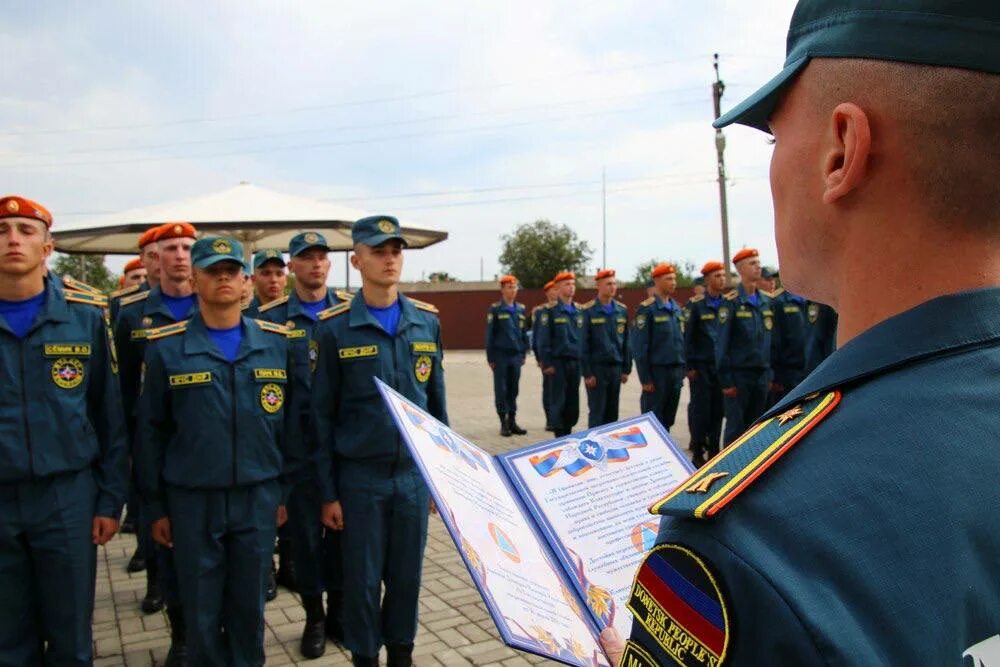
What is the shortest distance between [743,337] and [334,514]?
570 cm

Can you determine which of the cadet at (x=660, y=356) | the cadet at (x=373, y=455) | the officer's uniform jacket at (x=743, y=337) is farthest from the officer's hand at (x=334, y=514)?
the cadet at (x=660, y=356)

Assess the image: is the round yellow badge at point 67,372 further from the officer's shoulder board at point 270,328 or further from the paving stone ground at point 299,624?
the paving stone ground at point 299,624

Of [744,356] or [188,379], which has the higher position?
[188,379]

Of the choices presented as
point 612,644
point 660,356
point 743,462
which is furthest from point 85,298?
point 660,356

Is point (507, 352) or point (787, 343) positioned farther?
point (507, 352)

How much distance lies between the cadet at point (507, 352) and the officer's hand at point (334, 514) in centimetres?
681

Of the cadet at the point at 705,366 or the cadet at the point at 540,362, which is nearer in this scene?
the cadet at the point at 705,366

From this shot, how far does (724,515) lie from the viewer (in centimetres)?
66

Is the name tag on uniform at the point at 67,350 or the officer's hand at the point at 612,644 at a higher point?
the name tag on uniform at the point at 67,350

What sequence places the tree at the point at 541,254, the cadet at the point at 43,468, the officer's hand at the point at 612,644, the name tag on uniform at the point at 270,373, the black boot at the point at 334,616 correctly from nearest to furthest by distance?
the officer's hand at the point at 612,644 < the cadet at the point at 43,468 < the name tag on uniform at the point at 270,373 < the black boot at the point at 334,616 < the tree at the point at 541,254

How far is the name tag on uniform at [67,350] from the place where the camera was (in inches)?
121

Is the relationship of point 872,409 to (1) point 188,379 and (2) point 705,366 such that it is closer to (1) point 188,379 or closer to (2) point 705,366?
(1) point 188,379

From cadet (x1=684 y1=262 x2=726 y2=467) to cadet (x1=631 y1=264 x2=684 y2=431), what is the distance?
6.7 inches

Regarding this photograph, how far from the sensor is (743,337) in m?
7.93
